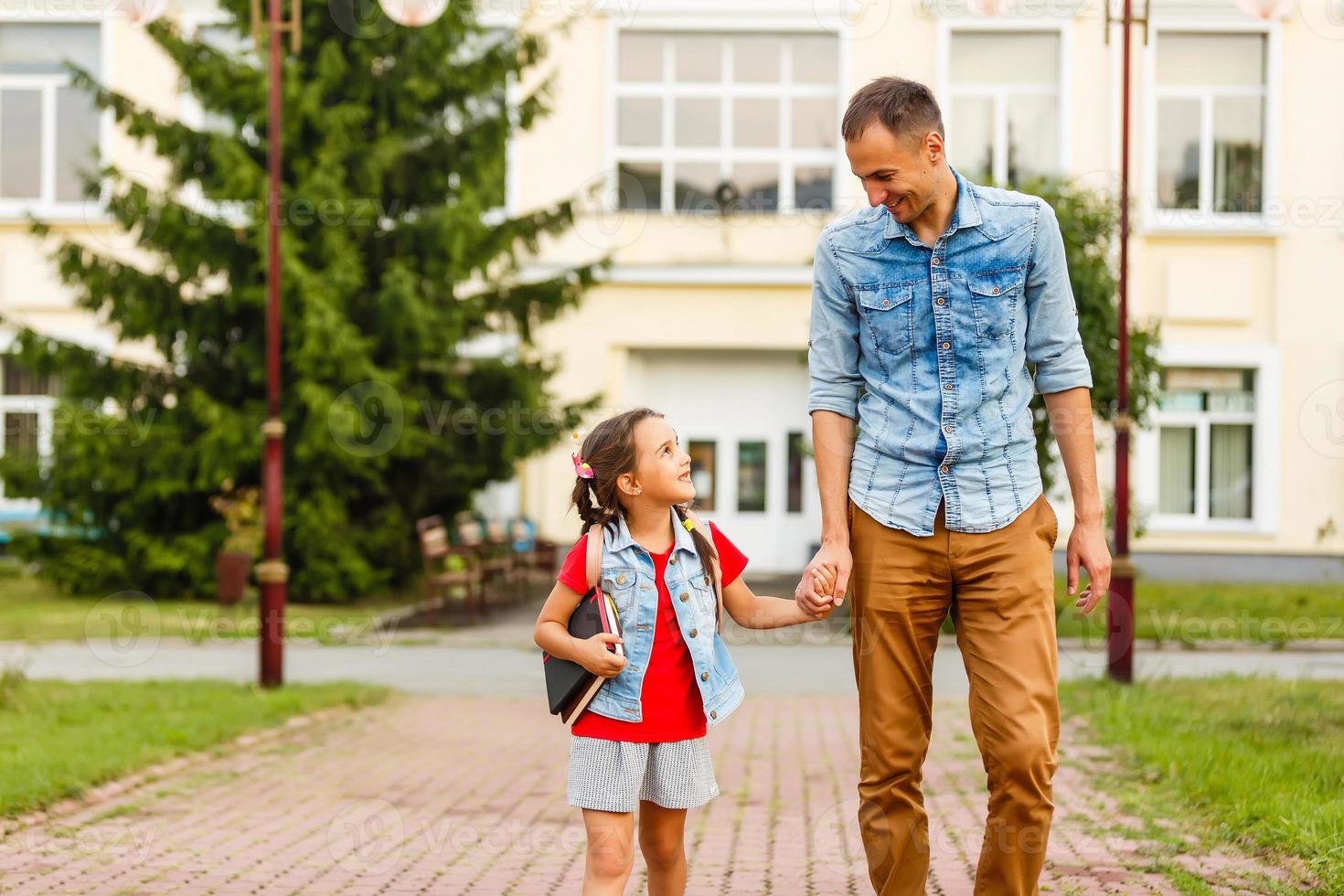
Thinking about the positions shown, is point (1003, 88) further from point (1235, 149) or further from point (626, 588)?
point (626, 588)

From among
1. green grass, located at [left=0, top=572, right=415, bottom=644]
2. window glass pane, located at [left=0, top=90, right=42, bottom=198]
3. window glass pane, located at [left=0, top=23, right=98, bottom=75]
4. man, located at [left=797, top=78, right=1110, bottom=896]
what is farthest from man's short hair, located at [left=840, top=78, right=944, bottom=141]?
window glass pane, located at [left=0, top=90, right=42, bottom=198]

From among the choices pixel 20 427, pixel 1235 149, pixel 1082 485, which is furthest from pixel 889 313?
pixel 20 427

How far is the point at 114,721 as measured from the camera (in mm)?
8461

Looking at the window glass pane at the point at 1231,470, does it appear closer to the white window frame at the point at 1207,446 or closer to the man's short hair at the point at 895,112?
the white window frame at the point at 1207,446

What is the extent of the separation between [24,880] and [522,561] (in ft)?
46.2

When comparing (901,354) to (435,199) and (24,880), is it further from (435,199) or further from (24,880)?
(435,199)

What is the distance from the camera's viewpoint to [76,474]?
682 inches

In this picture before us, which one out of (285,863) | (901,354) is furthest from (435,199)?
(901,354)

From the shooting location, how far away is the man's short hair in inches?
141

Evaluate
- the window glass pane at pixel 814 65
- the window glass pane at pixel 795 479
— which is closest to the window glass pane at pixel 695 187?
the window glass pane at pixel 814 65

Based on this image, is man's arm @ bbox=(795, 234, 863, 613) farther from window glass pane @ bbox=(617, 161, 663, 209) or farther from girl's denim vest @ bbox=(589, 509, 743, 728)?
window glass pane @ bbox=(617, 161, 663, 209)

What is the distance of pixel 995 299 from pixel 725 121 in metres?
19.3

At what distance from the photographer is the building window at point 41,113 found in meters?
22.7

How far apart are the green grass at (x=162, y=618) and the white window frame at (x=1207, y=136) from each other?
11.3 metres
